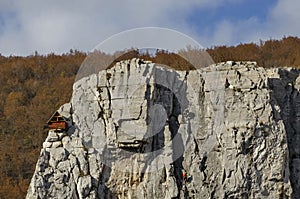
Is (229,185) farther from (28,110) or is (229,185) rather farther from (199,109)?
(28,110)

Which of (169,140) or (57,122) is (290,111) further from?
(57,122)

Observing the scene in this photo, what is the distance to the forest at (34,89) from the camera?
4125cm

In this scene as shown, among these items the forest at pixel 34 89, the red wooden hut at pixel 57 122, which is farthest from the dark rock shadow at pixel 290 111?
the red wooden hut at pixel 57 122

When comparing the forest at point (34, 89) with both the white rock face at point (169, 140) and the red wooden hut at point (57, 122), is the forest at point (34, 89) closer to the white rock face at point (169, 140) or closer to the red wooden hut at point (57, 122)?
the white rock face at point (169, 140)

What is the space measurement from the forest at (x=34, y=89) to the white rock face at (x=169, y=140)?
6283mm

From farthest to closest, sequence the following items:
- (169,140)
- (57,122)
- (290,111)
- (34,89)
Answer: (34,89), (290,111), (57,122), (169,140)

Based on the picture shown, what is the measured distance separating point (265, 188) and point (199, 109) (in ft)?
13.8

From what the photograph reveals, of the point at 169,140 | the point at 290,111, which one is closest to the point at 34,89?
the point at 169,140

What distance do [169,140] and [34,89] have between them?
103 feet

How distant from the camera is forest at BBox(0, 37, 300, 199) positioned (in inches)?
1624

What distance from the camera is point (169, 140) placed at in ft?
78.5

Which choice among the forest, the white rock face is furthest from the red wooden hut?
the forest

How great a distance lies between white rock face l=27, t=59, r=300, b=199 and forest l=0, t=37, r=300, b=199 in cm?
628

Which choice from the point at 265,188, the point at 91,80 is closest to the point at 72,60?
the point at 91,80
